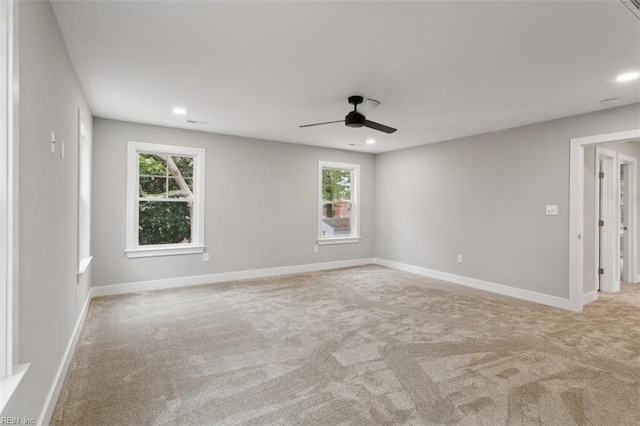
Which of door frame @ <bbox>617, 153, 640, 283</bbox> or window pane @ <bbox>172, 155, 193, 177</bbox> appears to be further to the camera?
door frame @ <bbox>617, 153, 640, 283</bbox>

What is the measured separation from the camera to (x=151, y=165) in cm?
494

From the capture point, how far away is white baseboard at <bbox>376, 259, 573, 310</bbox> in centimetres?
422

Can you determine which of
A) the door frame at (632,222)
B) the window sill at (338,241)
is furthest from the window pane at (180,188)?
the door frame at (632,222)

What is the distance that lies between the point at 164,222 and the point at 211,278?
3.74 ft

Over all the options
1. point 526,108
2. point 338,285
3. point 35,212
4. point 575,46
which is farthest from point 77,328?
point 526,108

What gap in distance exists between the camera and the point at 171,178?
505cm

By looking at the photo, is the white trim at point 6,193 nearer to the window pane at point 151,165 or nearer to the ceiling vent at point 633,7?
the ceiling vent at point 633,7

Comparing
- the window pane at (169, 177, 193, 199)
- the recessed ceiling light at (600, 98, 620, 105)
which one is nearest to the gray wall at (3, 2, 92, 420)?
the window pane at (169, 177, 193, 199)

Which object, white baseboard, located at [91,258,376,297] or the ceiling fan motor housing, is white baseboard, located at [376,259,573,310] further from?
the ceiling fan motor housing

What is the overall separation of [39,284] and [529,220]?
17.2 feet

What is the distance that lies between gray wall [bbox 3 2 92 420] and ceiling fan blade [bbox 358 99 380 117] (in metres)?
2.48

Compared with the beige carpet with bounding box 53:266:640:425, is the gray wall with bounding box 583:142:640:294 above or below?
above

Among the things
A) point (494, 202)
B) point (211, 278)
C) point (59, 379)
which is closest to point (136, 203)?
point (211, 278)

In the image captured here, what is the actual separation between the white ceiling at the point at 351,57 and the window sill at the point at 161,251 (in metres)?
1.90
